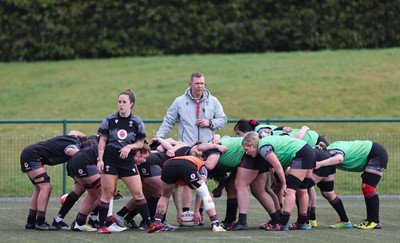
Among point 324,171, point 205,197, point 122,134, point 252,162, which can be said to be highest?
point 122,134

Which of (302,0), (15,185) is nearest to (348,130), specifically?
(15,185)

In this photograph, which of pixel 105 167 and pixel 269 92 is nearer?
pixel 105 167

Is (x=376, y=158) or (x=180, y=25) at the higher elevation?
(x=180, y=25)

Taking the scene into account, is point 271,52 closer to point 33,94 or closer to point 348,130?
point 33,94

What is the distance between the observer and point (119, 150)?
40.8 ft

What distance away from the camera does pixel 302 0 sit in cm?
3050

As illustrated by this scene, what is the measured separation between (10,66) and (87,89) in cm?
428

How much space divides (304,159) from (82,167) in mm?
2879

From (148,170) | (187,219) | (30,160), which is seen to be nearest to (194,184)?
(148,170)

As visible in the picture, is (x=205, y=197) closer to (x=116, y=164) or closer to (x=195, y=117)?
(x=116, y=164)

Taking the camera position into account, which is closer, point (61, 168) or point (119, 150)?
point (119, 150)

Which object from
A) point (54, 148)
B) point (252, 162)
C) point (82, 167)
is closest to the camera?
point (82, 167)

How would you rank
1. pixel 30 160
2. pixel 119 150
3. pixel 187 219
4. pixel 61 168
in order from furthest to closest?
pixel 61 168, pixel 187 219, pixel 30 160, pixel 119 150

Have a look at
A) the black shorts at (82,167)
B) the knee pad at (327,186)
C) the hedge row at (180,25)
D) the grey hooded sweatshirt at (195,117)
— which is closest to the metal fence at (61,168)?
the grey hooded sweatshirt at (195,117)
